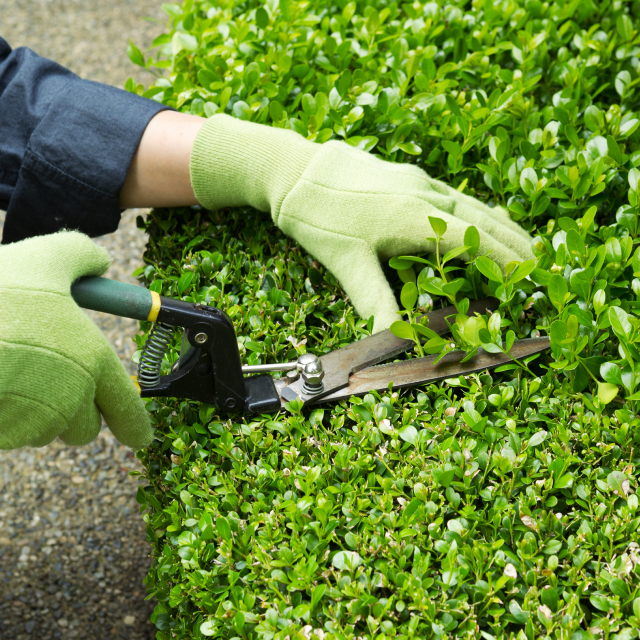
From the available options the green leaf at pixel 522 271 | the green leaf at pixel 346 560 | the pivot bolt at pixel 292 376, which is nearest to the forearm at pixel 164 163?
the pivot bolt at pixel 292 376

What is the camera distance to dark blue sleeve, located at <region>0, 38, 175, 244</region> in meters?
1.67

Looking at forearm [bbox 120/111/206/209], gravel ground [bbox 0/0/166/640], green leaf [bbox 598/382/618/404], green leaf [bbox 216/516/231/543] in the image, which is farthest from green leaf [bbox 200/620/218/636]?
gravel ground [bbox 0/0/166/640]

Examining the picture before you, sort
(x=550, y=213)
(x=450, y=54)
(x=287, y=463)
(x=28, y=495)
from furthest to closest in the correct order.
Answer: (x=28, y=495)
(x=450, y=54)
(x=550, y=213)
(x=287, y=463)

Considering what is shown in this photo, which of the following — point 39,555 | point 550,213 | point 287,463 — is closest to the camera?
point 287,463

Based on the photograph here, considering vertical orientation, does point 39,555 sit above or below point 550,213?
below

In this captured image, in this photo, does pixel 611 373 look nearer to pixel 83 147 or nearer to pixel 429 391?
pixel 429 391

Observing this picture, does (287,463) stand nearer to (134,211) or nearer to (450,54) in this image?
(450,54)

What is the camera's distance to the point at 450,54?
1.97 m

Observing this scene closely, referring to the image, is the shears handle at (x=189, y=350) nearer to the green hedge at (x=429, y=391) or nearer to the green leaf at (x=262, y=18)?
the green hedge at (x=429, y=391)

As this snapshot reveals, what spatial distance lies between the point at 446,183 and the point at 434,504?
90 cm

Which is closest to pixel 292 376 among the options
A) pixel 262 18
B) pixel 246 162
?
pixel 246 162

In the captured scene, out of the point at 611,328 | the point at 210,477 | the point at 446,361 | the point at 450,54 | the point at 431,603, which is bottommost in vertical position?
the point at 210,477

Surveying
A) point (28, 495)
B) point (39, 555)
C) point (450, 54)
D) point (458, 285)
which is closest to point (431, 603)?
point (458, 285)

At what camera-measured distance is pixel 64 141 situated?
1664 millimetres
